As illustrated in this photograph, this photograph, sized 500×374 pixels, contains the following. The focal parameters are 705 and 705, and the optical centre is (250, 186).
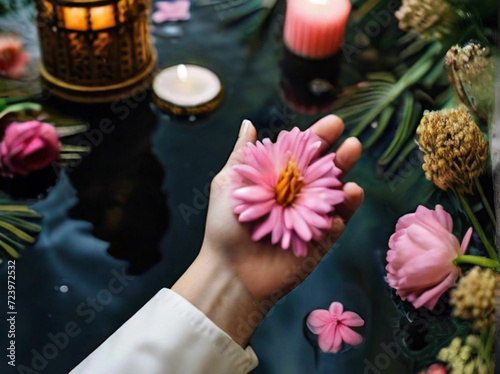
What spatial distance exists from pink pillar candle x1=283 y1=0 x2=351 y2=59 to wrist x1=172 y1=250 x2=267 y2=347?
18.6 inches

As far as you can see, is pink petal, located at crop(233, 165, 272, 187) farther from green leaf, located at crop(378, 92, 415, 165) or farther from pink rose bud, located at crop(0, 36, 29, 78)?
pink rose bud, located at crop(0, 36, 29, 78)

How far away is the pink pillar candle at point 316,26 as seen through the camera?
1.09 metres

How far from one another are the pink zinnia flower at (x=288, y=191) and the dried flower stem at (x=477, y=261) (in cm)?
17

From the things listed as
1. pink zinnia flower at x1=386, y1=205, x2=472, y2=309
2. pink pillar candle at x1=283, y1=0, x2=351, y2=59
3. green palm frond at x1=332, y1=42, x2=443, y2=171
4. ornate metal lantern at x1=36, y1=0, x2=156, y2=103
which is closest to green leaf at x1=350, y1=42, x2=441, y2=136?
green palm frond at x1=332, y1=42, x2=443, y2=171

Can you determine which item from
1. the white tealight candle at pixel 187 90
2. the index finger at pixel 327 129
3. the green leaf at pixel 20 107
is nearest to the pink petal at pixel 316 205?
the index finger at pixel 327 129

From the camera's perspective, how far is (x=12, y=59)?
1095mm

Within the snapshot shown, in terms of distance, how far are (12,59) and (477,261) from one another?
748 mm

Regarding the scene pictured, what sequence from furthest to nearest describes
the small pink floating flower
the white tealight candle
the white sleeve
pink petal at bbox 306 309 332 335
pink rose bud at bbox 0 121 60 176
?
the small pink floating flower → the white tealight candle → pink rose bud at bbox 0 121 60 176 → pink petal at bbox 306 309 332 335 → the white sleeve

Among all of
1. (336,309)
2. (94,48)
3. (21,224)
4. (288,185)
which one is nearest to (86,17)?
(94,48)

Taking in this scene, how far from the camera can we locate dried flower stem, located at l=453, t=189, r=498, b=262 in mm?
828

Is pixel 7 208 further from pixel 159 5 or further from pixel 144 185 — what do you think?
pixel 159 5

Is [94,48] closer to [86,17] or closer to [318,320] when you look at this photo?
[86,17]

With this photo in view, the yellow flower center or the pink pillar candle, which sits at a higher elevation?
the yellow flower center

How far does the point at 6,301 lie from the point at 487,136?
2.07 ft
